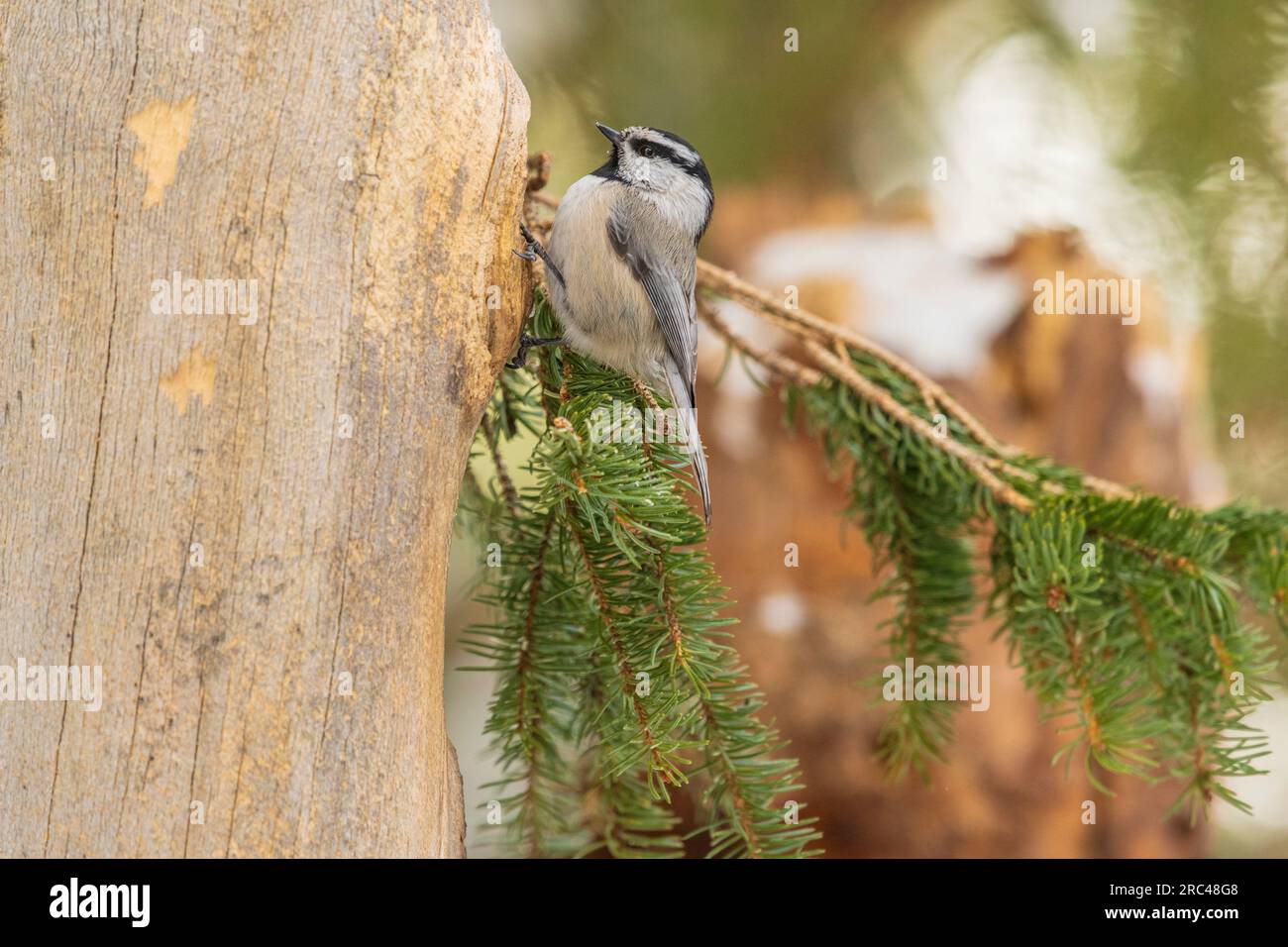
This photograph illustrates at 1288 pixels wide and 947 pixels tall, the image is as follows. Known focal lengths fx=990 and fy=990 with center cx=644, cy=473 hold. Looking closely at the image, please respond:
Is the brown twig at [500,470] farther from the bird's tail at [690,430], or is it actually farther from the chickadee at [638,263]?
the bird's tail at [690,430]

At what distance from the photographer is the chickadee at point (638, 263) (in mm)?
1511

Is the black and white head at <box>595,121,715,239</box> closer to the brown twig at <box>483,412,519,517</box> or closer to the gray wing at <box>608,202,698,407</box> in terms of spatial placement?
the gray wing at <box>608,202,698,407</box>

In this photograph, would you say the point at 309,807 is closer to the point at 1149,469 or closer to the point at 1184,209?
the point at 1149,469

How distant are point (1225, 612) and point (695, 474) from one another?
76 centimetres

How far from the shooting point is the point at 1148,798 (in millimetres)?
2053

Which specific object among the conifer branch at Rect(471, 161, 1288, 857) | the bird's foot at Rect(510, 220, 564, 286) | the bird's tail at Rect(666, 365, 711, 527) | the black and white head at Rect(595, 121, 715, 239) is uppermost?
the black and white head at Rect(595, 121, 715, 239)

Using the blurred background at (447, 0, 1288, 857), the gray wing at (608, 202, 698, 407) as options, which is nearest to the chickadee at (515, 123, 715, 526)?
the gray wing at (608, 202, 698, 407)

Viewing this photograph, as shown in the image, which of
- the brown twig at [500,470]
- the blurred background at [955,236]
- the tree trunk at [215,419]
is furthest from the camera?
the blurred background at [955,236]

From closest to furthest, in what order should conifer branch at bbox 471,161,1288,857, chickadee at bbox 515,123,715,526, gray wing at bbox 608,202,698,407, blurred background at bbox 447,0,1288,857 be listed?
1. conifer branch at bbox 471,161,1288,857
2. chickadee at bbox 515,123,715,526
3. gray wing at bbox 608,202,698,407
4. blurred background at bbox 447,0,1288,857

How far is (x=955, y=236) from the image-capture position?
2084 millimetres

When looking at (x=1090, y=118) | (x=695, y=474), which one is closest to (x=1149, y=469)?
(x=1090, y=118)

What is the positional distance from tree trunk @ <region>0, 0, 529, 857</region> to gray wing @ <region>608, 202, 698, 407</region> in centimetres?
62

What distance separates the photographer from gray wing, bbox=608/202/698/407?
164 cm

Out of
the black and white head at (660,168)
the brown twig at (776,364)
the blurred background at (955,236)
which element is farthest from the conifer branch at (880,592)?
Result: the blurred background at (955,236)
